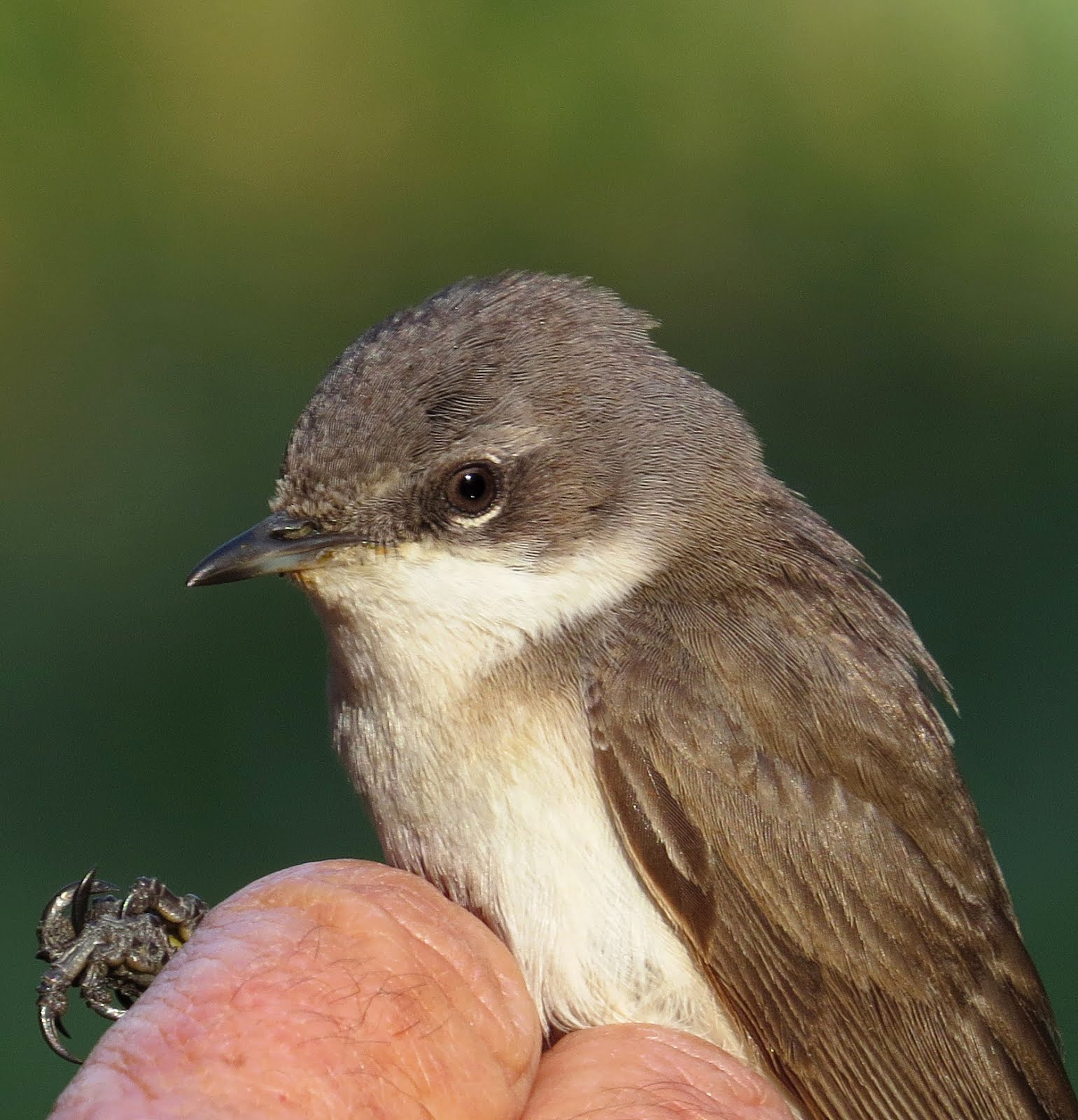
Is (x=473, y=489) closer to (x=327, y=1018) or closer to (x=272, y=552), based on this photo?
(x=272, y=552)

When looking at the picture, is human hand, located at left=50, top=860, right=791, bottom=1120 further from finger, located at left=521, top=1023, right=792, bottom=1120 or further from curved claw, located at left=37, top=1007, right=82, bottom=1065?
curved claw, located at left=37, top=1007, right=82, bottom=1065

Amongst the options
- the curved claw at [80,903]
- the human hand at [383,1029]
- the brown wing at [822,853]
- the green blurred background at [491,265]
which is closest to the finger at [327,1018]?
the human hand at [383,1029]

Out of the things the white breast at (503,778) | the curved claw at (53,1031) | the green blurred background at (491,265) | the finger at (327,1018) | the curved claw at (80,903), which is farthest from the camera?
the green blurred background at (491,265)

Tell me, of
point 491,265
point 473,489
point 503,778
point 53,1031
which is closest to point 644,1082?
point 503,778

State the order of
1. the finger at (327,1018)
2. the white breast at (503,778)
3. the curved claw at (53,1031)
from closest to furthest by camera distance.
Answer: the finger at (327,1018), the white breast at (503,778), the curved claw at (53,1031)

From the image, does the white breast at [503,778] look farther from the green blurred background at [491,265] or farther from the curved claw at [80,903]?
the green blurred background at [491,265]

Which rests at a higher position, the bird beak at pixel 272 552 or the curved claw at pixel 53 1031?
the bird beak at pixel 272 552

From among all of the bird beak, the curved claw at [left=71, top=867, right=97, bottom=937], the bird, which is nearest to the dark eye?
the bird
